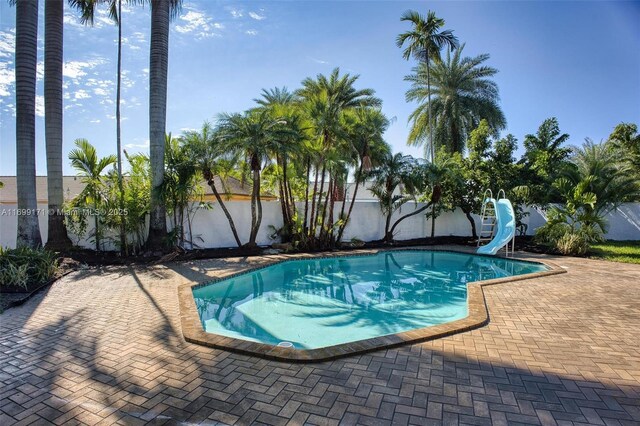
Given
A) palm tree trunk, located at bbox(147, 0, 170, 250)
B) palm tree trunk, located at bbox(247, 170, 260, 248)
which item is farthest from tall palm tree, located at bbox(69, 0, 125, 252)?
palm tree trunk, located at bbox(247, 170, 260, 248)

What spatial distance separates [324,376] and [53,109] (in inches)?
451

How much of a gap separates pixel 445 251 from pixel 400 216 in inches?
140

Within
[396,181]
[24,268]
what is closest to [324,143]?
[396,181]

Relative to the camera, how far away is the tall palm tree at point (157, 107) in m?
10.6

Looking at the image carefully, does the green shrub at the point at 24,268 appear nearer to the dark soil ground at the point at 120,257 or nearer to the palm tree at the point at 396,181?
the dark soil ground at the point at 120,257

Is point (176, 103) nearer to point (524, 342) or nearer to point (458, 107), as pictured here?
point (524, 342)

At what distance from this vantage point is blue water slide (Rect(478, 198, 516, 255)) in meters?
12.0

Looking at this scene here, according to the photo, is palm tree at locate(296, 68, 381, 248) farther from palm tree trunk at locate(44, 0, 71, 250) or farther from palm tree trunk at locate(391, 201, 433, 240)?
palm tree trunk at locate(44, 0, 71, 250)

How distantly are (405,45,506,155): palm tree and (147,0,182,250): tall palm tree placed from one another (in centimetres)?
1802

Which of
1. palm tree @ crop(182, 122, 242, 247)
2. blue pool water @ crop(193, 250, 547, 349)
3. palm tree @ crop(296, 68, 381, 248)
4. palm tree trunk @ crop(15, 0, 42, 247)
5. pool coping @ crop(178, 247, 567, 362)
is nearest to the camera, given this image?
pool coping @ crop(178, 247, 567, 362)

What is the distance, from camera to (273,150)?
11.7 m

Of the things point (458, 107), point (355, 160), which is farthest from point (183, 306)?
point (458, 107)

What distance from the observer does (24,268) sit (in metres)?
7.01

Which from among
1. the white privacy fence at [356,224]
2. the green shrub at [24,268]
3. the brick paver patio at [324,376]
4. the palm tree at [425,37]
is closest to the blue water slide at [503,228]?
the white privacy fence at [356,224]
